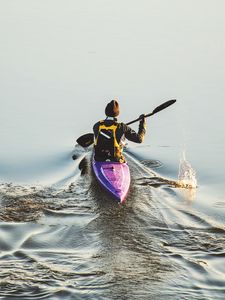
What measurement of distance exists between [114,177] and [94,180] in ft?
2.95

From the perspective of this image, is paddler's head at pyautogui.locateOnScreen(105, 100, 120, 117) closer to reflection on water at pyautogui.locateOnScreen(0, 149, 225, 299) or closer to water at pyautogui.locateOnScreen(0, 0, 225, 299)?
reflection on water at pyautogui.locateOnScreen(0, 149, 225, 299)

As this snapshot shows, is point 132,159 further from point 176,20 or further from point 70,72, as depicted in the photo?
point 176,20

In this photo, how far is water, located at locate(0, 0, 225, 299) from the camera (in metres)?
7.57

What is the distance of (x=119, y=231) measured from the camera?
9133 mm

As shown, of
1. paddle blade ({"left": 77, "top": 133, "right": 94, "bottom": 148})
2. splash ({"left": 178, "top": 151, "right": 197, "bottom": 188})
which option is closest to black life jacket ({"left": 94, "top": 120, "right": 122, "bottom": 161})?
paddle blade ({"left": 77, "top": 133, "right": 94, "bottom": 148})

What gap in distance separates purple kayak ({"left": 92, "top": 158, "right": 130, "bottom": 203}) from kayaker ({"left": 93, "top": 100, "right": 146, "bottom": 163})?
7.5 inches

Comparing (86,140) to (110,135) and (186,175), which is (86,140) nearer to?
(110,135)

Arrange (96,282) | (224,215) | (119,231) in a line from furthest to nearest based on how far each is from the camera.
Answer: (224,215)
(119,231)
(96,282)

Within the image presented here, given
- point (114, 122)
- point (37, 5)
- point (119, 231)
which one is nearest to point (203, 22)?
point (37, 5)

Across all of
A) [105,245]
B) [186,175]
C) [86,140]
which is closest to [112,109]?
[86,140]

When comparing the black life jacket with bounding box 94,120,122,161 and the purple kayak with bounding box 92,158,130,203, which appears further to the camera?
the black life jacket with bounding box 94,120,122,161

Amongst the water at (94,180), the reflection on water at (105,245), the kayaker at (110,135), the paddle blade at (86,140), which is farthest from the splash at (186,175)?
the paddle blade at (86,140)

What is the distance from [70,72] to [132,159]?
1335cm

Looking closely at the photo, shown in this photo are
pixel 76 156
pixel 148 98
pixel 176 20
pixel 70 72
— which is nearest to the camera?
pixel 76 156
